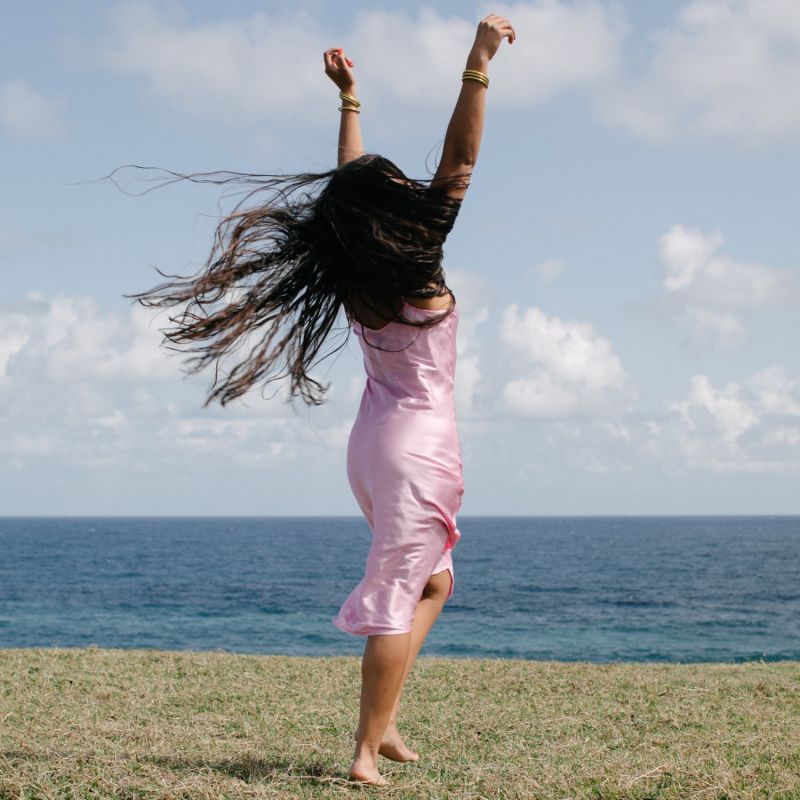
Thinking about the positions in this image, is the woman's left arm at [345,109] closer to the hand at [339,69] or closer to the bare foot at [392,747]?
the hand at [339,69]

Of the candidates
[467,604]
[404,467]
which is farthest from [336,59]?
[467,604]

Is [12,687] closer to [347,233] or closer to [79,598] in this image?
[347,233]

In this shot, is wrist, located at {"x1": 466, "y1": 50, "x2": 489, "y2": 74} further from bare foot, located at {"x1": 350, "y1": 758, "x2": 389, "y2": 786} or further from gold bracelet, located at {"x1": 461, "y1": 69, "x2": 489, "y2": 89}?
bare foot, located at {"x1": 350, "y1": 758, "x2": 389, "y2": 786}

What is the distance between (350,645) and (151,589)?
3342cm

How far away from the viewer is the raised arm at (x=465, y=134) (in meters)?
3.40

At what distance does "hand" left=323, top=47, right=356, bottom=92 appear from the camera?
4.27 metres

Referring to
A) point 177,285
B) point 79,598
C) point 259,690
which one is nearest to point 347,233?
point 177,285

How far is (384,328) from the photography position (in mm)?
3600

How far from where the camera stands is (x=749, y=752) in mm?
4488

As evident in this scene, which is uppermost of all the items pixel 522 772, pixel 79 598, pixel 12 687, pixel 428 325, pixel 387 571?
pixel 428 325

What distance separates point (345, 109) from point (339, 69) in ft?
0.70

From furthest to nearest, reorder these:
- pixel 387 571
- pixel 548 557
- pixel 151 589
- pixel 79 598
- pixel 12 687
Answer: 1. pixel 548 557
2. pixel 151 589
3. pixel 79 598
4. pixel 12 687
5. pixel 387 571

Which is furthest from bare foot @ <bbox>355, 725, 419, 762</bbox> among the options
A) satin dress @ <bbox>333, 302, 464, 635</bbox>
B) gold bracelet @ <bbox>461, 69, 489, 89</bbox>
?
gold bracelet @ <bbox>461, 69, 489, 89</bbox>

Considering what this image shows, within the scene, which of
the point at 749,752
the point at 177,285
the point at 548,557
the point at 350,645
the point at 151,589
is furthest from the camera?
the point at 548,557
